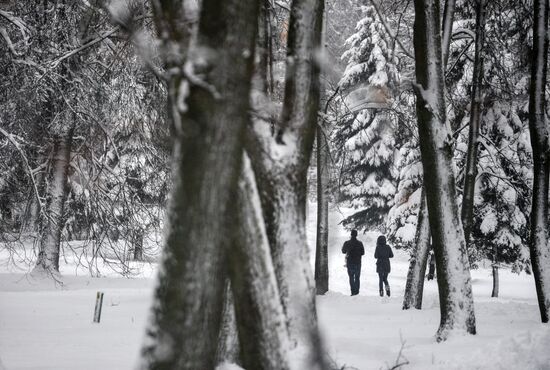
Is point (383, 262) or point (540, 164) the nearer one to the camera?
point (540, 164)

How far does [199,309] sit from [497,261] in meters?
17.4

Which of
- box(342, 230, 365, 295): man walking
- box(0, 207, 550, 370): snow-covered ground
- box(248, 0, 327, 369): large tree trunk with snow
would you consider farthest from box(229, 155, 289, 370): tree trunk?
box(342, 230, 365, 295): man walking

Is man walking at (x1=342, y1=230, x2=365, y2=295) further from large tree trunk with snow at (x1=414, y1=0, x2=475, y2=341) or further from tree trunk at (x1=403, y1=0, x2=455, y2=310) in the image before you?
large tree trunk with snow at (x1=414, y1=0, x2=475, y2=341)

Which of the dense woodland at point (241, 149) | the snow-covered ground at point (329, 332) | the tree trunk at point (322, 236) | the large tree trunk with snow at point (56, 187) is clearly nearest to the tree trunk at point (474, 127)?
the dense woodland at point (241, 149)

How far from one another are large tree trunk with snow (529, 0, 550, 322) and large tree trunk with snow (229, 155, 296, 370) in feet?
21.3

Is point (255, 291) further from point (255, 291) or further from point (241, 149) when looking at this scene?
point (241, 149)

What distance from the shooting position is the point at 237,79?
3107 millimetres

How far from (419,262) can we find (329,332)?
393cm

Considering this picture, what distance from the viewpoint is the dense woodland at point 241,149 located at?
3.01 meters

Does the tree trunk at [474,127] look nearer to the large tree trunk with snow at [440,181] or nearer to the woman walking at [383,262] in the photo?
the large tree trunk with snow at [440,181]

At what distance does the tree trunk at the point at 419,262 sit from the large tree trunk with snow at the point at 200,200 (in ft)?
28.7

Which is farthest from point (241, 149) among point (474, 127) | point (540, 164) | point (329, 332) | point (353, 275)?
point (353, 275)

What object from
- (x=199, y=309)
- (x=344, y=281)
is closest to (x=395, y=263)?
(x=344, y=281)

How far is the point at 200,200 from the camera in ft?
9.76
